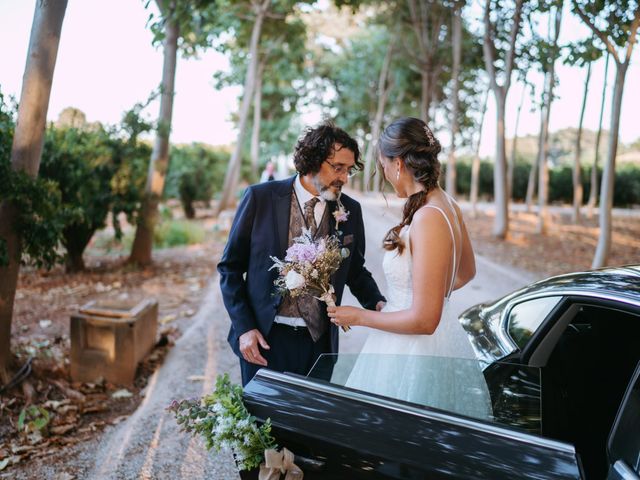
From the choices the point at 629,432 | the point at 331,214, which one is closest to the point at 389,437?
the point at 629,432

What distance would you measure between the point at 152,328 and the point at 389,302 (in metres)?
3.80

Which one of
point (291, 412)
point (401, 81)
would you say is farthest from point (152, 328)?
point (401, 81)

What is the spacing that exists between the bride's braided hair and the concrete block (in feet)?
11.3

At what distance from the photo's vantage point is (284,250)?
2648 mm

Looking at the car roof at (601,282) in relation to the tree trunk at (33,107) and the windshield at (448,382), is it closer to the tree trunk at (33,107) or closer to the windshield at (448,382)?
the windshield at (448,382)

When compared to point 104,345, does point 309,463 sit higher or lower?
higher

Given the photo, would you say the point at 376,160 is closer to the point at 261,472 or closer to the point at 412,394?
the point at 412,394

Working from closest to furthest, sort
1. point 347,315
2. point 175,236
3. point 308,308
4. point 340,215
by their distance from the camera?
1. point 347,315
2. point 340,215
3. point 308,308
4. point 175,236

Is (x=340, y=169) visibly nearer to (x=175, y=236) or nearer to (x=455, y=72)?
(x=175, y=236)

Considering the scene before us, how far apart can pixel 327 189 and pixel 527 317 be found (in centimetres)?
120

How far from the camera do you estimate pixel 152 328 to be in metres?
5.72

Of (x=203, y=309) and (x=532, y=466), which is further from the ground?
(x=532, y=466)

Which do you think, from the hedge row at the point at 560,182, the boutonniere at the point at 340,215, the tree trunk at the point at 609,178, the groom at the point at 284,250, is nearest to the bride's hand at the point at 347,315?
the groom at the point at 284,250

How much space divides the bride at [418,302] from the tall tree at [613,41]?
6766 mm
